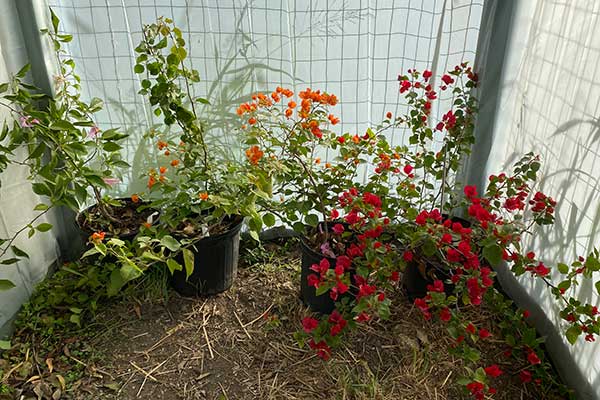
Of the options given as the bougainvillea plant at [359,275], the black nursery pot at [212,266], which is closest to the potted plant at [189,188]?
the black nursery pot at [212,266]

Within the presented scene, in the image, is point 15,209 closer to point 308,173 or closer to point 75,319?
point 75,319

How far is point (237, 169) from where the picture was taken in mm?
1524

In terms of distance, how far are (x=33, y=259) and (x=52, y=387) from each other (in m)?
0.50

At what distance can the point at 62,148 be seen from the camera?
4.45ft

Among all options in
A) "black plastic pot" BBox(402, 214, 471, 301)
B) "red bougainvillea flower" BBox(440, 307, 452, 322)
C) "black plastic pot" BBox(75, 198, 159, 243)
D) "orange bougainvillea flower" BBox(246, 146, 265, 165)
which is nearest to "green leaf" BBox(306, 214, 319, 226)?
"orange bougainvillea flower" BBox(246, 146, 265, 165)

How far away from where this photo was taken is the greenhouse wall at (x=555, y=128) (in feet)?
3.88

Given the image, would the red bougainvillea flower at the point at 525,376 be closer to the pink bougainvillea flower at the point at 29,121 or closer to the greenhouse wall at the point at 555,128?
the greenhouse wall at the point at 555,128

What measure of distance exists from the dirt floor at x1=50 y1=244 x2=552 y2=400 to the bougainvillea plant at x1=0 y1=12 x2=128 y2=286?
39 centimetres

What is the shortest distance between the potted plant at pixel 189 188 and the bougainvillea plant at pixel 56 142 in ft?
0.61

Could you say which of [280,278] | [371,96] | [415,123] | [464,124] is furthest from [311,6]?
[280,278]

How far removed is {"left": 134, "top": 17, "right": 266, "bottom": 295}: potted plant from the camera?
53.9 inches

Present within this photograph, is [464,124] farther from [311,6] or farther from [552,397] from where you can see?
[552,397]

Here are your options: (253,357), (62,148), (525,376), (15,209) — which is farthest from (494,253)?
(15,209)

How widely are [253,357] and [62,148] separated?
34.8 inches
